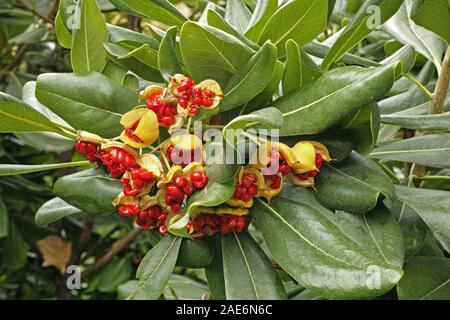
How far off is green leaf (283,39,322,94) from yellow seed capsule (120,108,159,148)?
0.19 meters

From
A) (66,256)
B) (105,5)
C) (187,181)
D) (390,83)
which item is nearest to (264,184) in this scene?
(187,181)

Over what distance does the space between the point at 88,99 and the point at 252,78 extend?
0.23m

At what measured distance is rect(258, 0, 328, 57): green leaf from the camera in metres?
0.87

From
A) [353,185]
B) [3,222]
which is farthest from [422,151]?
[3,222]

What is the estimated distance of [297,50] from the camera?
83 centimetres

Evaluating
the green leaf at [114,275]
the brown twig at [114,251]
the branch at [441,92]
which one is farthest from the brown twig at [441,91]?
the green leaf at [114,275]

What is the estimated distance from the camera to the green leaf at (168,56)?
0.83 m

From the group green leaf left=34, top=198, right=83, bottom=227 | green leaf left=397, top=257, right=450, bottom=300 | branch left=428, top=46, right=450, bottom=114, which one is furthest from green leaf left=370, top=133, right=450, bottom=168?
green leaf left=34, top=198, right=83, bottom=227

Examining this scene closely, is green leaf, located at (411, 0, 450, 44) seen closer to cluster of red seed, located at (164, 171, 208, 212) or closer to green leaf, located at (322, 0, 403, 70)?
green leaf, located at (322, 0, 403, 70)

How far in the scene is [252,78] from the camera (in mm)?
834

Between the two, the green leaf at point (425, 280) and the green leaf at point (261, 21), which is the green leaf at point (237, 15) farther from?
the green leaf at point (425, 280)

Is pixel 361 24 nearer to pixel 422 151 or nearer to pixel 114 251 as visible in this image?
pixel 422 151

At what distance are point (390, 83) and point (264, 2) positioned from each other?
312mm
